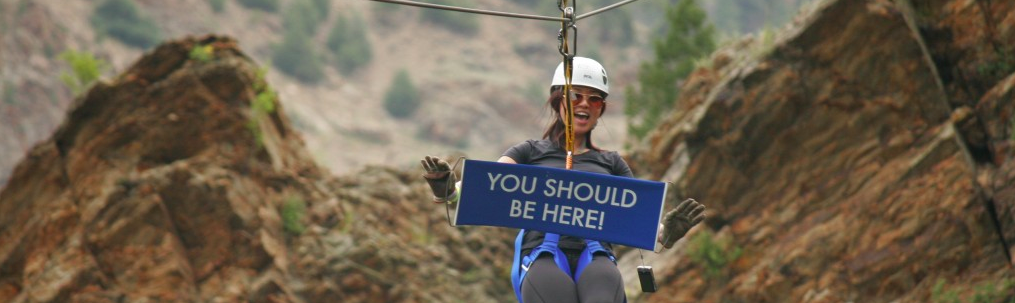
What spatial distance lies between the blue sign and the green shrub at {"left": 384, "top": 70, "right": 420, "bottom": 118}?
3344 inches

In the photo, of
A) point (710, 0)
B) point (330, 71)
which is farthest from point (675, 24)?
point (710, 0)

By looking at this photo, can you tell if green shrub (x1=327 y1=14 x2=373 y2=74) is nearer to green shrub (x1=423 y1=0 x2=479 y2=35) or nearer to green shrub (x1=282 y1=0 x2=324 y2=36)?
green shrub (x1=282 y1=0 x2=324 y2=36)

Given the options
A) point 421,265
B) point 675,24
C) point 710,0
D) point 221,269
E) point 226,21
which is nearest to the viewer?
point 221,269

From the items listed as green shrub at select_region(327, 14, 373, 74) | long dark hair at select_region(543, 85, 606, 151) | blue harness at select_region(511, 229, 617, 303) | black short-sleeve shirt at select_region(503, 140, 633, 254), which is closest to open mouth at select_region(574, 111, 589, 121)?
long dark hair at select_region(543, 85, 606, 151)

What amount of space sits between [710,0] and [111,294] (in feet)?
389

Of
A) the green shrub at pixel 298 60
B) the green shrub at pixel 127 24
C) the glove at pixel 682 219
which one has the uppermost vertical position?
the green shrub at pixel 127 24

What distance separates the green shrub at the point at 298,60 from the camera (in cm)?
9444

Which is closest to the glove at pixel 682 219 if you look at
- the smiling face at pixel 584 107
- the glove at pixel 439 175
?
the smiling face at pixel 584 107

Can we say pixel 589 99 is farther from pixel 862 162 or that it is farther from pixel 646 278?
pixel 862 162

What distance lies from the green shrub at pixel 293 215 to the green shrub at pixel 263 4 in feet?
293

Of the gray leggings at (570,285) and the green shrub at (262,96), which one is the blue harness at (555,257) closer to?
the gray leggings at (570,285)

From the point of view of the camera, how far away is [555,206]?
711cm

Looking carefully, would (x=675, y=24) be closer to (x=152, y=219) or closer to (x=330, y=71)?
(x=152, y=219)

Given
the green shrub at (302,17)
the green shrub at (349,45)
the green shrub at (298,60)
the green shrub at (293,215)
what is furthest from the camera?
the green shrub at (302,17)
